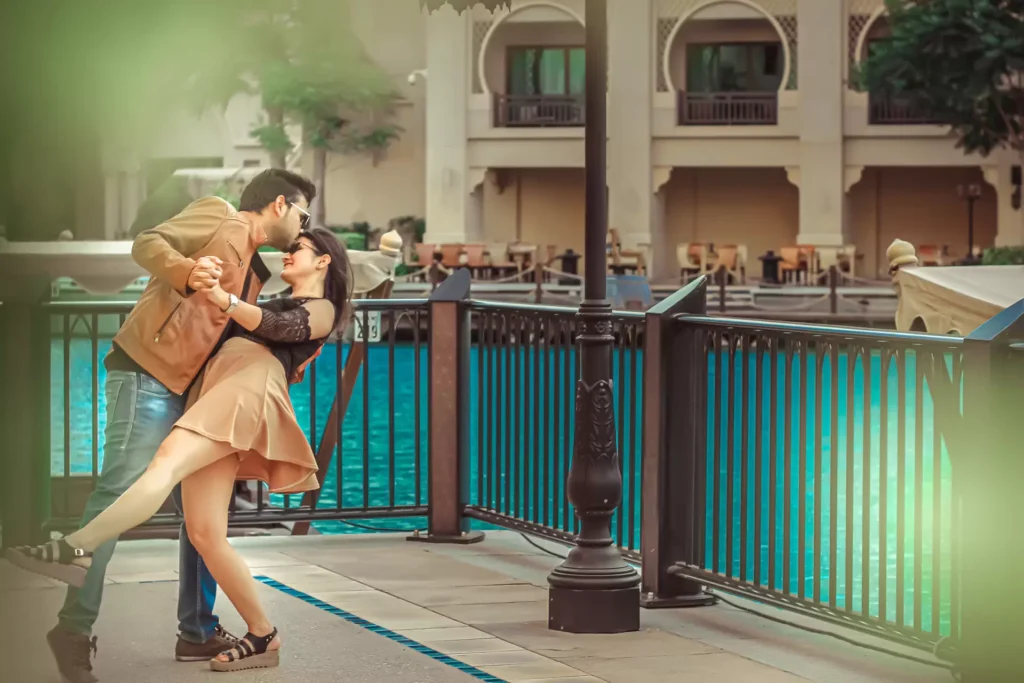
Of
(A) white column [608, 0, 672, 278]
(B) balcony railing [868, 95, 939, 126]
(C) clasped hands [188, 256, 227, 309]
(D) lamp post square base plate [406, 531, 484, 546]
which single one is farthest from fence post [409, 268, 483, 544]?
(A) white column [608, 0, 672, 278]

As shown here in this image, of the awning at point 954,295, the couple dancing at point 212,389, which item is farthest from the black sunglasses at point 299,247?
the awning at point 954,295

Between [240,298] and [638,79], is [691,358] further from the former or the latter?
[638,79]

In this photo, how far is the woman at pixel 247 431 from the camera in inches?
217

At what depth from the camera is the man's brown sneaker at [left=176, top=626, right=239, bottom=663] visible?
5.95 meters

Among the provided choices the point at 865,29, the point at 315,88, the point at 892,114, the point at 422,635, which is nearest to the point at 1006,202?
the point at 892,114

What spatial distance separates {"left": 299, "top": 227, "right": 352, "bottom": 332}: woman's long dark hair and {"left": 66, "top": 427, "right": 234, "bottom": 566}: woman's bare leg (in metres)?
0.68

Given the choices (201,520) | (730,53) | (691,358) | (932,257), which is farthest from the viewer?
(730,53)

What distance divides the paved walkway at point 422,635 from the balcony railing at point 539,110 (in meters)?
40.3

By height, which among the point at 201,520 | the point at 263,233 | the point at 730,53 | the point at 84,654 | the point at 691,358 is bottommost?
the point at 84,654

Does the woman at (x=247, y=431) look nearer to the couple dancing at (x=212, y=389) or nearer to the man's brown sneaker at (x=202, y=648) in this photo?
the couple dancing at (x=212, y=389)

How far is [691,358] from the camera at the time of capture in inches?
280

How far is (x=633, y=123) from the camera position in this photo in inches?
1841

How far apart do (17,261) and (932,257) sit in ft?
114

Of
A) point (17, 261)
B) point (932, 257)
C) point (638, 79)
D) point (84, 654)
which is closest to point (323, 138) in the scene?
point (638, 79)
